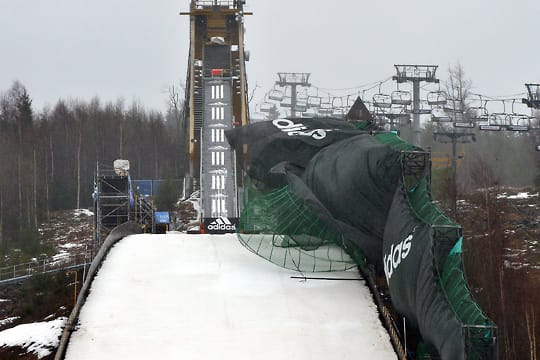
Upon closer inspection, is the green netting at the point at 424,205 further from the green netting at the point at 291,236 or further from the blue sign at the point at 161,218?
the blue sign at the point at 161,218

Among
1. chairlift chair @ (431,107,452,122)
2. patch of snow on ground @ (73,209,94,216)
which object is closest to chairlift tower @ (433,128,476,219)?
chairlift chair @ (431,107,452,122)

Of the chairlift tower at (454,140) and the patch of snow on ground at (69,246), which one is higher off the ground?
the chairlift tower at (454,140)

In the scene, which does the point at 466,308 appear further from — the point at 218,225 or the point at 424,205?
the point at 218,225

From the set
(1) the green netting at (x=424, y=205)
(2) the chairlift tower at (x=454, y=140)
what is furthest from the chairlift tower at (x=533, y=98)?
(1) the green netting at (x=424, y=205)

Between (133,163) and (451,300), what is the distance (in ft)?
168

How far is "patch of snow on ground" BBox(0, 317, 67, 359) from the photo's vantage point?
53.9 ft

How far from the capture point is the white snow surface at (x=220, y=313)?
48.5 ft

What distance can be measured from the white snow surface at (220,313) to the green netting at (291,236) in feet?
1.22

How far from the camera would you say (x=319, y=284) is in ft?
60.6

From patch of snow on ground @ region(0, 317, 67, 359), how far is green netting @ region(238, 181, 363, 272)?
221 inches

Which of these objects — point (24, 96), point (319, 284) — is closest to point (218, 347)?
point (319, 284)

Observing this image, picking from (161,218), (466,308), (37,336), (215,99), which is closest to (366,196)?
(466,308)

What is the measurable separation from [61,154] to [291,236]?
41.7 meters

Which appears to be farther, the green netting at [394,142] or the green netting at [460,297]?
the green netting at [394,142]
